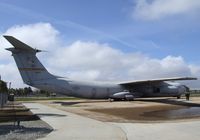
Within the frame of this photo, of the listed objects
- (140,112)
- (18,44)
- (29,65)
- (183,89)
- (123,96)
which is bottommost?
(140,112)

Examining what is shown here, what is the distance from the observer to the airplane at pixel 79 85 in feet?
162

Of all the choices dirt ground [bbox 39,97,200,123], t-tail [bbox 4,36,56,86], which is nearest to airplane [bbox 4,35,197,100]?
t-tail [bbox 4,36,56,86]

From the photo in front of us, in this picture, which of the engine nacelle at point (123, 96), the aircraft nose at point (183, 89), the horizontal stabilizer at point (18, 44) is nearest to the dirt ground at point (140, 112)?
the horizontal stabilizer at point (18, 44)

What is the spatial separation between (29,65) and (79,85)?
8.14 metres

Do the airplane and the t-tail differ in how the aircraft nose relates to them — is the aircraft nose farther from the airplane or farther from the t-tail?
the t-tail

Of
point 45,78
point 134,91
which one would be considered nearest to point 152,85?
point 134,91

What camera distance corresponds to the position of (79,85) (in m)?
53.7

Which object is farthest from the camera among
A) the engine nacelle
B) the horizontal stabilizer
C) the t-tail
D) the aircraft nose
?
the aircraft nose

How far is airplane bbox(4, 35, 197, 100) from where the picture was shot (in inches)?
1940

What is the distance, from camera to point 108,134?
1530 cm

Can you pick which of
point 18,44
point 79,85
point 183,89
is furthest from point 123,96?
point 18,44

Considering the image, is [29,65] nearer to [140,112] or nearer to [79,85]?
[79,85]

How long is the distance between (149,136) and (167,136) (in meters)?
0.71

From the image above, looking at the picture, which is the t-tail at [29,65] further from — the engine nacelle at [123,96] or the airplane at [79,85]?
the engine nacelle at [123,96]
